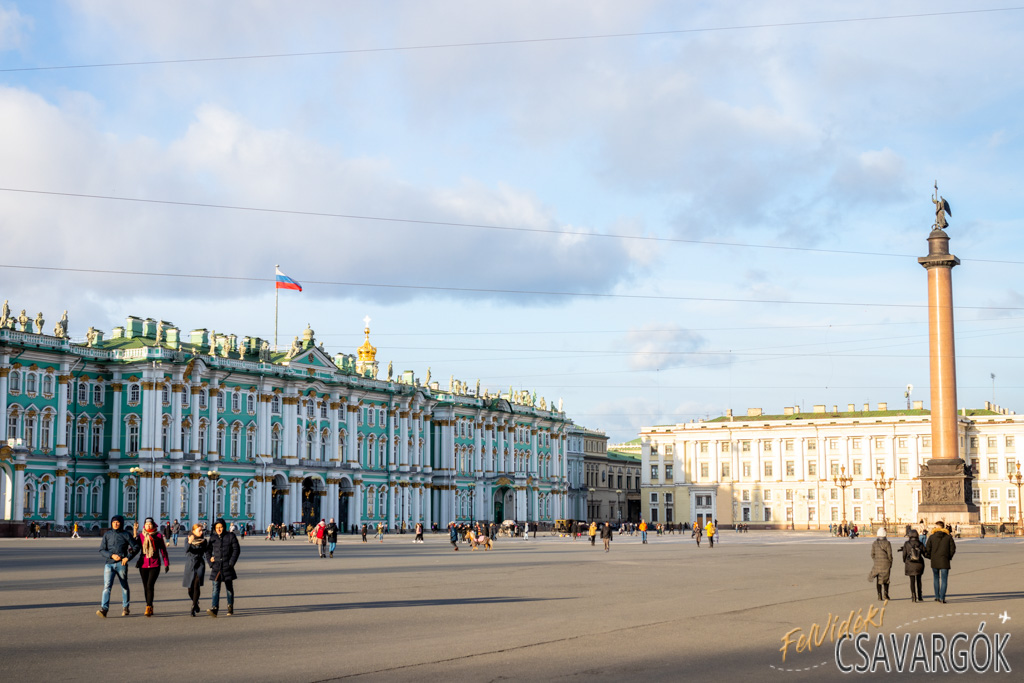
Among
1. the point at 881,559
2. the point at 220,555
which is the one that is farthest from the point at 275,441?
the point at 881,559

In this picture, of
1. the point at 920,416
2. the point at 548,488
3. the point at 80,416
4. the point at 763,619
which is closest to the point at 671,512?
the point at 548,488

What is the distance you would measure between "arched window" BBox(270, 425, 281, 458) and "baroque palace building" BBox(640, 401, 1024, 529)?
2255 inches

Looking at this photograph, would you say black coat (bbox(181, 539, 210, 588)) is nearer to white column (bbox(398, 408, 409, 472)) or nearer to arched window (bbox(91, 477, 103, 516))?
arched window (bbox(91, 477, 103, 516))

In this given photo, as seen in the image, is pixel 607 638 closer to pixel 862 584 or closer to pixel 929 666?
pixel 929 666

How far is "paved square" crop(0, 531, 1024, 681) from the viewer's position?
14.2m

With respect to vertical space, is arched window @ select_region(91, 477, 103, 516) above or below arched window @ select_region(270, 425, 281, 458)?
below

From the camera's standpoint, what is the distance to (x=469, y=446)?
4616 inches

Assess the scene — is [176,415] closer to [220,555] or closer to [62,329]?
[62,329]

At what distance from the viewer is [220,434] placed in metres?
88.8

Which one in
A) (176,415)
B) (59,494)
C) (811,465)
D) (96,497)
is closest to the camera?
(59,494)

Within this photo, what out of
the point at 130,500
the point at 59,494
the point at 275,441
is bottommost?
the point at 130,500

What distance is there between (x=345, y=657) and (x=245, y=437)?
78123 mm

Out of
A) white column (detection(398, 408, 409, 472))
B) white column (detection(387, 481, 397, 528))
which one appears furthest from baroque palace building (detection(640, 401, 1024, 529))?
white column (detection(387, 481, 397, 528))

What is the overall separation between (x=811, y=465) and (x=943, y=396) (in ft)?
229
